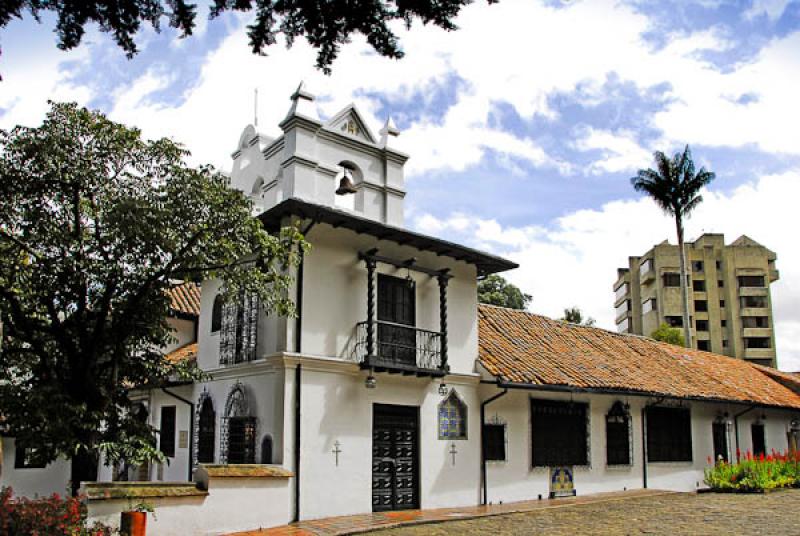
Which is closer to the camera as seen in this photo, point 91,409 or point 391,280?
point 91,409

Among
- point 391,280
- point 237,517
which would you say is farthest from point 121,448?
point 391,280

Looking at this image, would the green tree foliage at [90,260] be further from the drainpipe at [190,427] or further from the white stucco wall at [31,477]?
the white stucco wall at [31,477]

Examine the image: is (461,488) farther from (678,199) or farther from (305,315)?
(678,199)

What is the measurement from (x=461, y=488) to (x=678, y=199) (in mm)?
24011

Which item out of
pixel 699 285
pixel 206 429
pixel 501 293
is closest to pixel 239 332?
pixel 206 429

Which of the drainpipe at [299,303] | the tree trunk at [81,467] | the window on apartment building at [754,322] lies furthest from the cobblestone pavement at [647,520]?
the window on apartment building at [754,322]

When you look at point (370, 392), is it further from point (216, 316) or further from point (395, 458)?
point (216, 316)

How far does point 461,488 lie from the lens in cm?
1464

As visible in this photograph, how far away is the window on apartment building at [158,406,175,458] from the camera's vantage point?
16.5 m

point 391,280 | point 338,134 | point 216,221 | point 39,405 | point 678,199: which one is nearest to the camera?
point 39,405

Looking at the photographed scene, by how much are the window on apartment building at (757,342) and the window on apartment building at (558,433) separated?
175ft

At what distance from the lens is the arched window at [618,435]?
17578 mm

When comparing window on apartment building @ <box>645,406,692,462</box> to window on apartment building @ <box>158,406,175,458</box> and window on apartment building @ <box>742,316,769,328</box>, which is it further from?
window on apartment building @ <box>742,316,769,328</box>

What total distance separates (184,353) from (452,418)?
270 inches
